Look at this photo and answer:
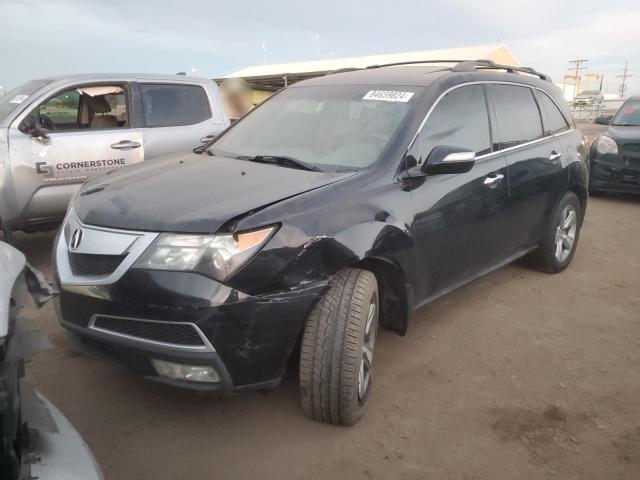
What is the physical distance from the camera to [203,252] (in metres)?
2.25

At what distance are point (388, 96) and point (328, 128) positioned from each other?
1.41ft

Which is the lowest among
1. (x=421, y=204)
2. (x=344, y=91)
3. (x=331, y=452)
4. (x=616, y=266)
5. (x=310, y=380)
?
(x=616, y=266)

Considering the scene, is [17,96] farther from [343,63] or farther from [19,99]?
[343,63]

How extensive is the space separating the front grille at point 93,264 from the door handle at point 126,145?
2981 mm

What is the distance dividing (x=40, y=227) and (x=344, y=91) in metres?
3.34

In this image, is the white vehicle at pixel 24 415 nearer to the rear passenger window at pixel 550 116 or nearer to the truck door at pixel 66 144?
the truck door at pixel 66 144

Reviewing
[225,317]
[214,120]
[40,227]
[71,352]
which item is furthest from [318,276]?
[214,120]

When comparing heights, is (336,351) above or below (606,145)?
above

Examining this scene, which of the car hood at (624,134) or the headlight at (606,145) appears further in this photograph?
the headlight at (606,145)

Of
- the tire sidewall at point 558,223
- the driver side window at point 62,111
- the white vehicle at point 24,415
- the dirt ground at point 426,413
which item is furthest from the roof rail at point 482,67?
the driver side window at point 62,111

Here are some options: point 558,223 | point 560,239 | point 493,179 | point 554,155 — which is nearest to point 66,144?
point 493,179

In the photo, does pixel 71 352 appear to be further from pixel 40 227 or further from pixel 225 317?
pixel 40 227

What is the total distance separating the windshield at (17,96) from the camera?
4.93m

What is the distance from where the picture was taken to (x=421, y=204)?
300cm
